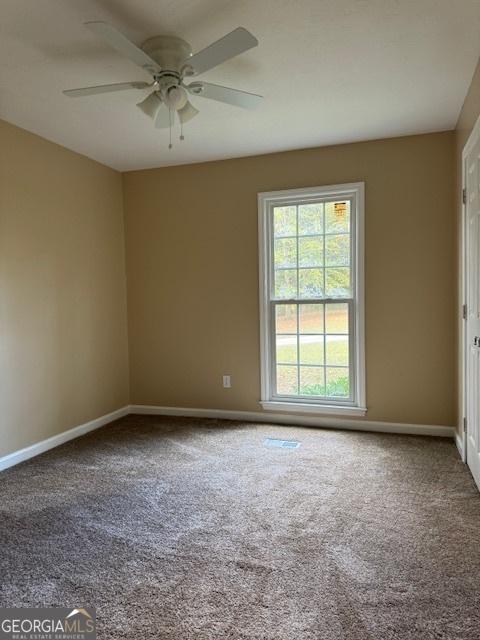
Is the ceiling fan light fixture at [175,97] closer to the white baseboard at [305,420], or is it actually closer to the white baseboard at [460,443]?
the white baseboard at [305,420]

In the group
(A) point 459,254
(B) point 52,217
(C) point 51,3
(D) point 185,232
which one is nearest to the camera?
(C) point 51,3

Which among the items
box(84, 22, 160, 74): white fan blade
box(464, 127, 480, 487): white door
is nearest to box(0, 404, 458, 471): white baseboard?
box(464, 127, 480, 487): white door

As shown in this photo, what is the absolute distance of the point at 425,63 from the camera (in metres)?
2.52

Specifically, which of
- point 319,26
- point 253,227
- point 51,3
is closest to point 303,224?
point 253,227

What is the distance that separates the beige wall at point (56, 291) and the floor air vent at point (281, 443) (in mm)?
1750

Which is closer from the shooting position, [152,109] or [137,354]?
[152,109]

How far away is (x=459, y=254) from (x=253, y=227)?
1823mm

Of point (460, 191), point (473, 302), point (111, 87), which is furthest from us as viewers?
point (460, 191)

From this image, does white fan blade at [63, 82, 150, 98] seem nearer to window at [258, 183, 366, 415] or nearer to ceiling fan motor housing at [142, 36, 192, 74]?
ceiling fan motor housing at [142, 36, 192, 74]

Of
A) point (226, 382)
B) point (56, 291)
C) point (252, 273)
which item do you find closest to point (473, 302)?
point (252, 273)

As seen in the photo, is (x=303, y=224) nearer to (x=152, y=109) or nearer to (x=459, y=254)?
(x=459, y=254)

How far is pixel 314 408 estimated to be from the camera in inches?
159

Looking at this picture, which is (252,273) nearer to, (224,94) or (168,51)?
(224,94)

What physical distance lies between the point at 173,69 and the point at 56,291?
2.18 m
